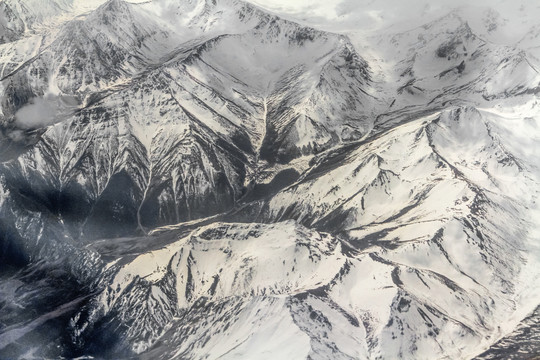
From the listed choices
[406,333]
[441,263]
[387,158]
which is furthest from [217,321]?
[387,158]

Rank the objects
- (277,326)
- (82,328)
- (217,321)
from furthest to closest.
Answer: (82,328), (217,321), (277,326)

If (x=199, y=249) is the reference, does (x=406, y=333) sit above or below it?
below

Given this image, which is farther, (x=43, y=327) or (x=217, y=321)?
(x=43, y=327)

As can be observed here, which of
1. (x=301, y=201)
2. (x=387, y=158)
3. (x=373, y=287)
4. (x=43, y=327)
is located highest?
(x=387, y=158)

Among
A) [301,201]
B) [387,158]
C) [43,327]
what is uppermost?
[387,158]

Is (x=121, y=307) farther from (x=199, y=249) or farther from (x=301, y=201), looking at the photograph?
(x=301, y=201)

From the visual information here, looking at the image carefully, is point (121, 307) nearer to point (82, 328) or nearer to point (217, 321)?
point (82, 328)

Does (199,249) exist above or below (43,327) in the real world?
above

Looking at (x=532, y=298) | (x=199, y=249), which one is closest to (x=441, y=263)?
(x=532, y=298)

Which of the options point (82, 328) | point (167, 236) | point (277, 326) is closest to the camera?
point (277, 326)
